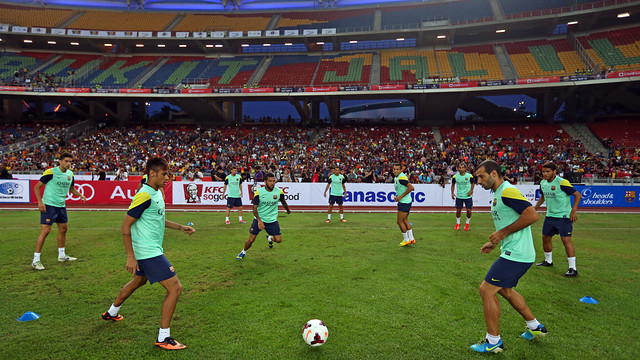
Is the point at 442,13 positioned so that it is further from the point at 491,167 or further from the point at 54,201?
the point at 54,201

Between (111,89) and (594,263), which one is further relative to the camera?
(111,89)

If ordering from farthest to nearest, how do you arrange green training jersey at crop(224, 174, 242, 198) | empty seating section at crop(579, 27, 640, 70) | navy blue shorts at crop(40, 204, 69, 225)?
empty seating section at crop(579, 27, 640, 70)
green training jersey at crop(224, 174, 242, 198)
navy blue shorts at crop(40, 204, 69, 225)

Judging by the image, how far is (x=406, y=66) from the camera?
123 ft

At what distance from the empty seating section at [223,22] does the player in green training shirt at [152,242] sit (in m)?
43.6

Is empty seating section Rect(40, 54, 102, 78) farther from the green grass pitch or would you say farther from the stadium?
the green grass pitch

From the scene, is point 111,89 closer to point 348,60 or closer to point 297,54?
point 297,54

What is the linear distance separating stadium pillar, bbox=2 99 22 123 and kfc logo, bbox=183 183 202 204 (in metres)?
35.3

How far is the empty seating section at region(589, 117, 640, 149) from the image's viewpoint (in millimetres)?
28500

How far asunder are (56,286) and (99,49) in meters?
48.3

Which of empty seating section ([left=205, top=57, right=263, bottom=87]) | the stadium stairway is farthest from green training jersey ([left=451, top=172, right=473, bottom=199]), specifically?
empty seating section ([left=205, top=57, right=263, bottom=87])

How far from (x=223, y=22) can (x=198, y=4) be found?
321 inches

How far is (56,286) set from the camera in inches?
246

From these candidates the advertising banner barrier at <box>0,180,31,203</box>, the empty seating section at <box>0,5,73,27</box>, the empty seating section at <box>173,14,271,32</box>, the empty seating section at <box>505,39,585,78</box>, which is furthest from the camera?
the empty seating section at <box>173,14,271,32</box>

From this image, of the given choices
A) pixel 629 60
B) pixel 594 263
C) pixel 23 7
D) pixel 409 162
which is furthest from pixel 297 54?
pixel 594 263
